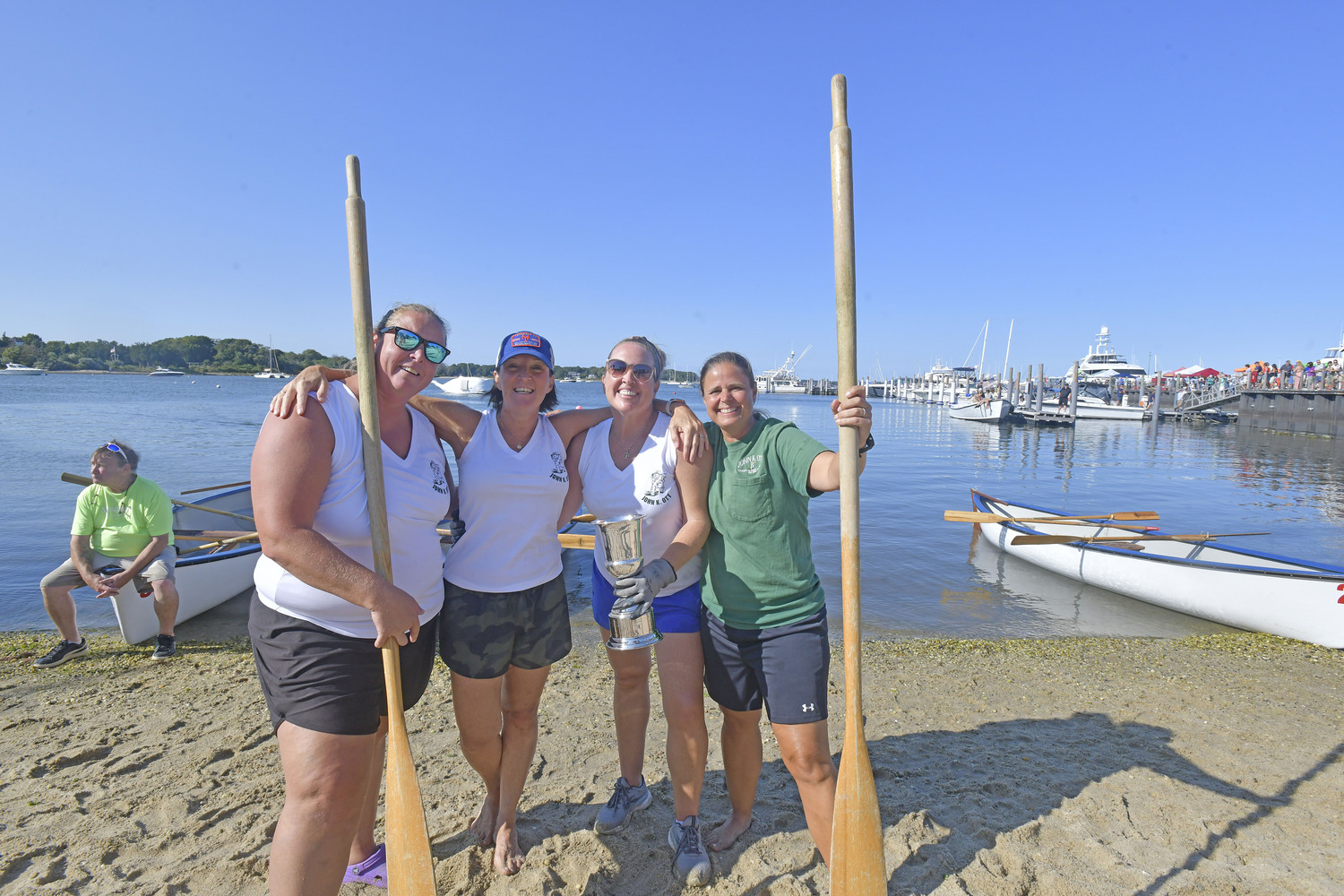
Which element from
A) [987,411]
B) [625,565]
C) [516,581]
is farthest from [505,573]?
[987,411]

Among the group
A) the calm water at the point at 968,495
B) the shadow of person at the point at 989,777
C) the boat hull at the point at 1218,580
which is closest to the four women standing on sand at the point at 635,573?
the shadow of person at the point at 989,777

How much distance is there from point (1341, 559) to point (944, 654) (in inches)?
447

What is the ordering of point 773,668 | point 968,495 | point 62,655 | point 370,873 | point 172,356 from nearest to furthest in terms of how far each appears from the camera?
1. point 773,668
2. point 370,873
3. point 62,655
4. point 968,495
5. point 172,356

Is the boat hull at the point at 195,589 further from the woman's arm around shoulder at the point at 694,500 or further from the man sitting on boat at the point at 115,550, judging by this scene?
the woman's arm around shoulder at the point at 694,500

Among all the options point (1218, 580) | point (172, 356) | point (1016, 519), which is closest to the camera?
point (1218, 580)

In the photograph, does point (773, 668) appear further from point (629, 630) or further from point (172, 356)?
point (172, 356)

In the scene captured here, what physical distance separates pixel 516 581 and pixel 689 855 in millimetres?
1596

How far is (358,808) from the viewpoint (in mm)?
2420

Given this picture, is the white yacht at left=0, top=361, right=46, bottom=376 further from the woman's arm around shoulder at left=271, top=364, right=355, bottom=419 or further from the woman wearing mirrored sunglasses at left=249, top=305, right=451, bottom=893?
the woman wearing mirrored sunglasses at left=249, top=305, right=451, bottom=893

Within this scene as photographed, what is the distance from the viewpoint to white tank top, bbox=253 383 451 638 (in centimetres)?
241

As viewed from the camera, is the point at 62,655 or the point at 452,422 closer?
the point at 452,422

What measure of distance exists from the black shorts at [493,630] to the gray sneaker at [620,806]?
105cm

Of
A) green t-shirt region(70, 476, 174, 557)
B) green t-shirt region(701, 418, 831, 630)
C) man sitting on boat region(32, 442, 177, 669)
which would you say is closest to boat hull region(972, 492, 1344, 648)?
green t-shirt region(701, 418, 831, 630)

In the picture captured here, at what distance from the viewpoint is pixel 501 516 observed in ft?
9.74
